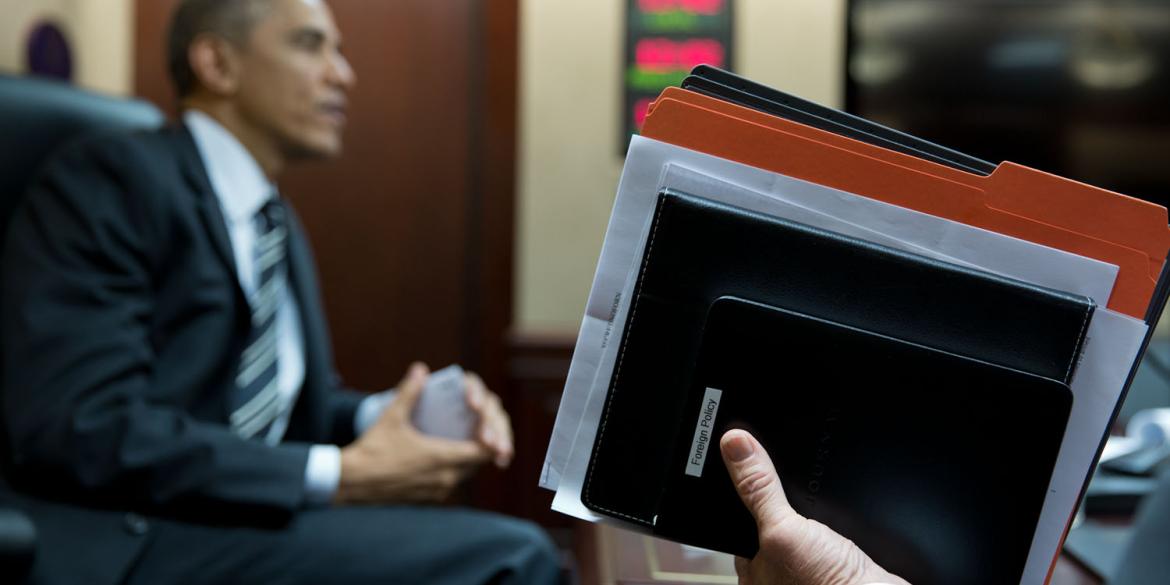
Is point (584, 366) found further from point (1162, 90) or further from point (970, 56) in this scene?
point (1162, 90)

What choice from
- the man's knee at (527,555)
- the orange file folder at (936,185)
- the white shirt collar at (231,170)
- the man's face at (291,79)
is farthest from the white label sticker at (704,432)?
the man's face at (291,79)

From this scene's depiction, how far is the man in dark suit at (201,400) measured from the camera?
1.02 metres

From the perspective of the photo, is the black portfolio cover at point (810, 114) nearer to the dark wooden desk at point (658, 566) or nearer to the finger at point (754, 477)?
the finger at point (754, 477)

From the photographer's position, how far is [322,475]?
1156mm

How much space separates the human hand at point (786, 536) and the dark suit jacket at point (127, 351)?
2.31 feet

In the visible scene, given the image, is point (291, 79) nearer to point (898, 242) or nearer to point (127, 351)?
point (127, 351)

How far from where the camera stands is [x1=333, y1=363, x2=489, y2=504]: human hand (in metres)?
1.17

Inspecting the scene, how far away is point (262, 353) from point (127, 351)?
19 centimetres

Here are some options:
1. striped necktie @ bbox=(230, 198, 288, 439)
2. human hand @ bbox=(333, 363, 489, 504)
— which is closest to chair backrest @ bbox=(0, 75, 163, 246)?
striped necktie @ bbox=(230, 198, 288, 439)

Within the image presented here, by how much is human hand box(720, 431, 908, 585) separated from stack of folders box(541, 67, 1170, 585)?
14 mm

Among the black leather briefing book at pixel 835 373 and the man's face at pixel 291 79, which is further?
the man's face at pixel 291 79

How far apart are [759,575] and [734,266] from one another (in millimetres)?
185

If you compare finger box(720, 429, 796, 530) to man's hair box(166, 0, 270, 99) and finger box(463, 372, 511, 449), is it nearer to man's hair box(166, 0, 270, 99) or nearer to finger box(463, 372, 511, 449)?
finger box(463, 372, 511, 449)

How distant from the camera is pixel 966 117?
223 centimetres
